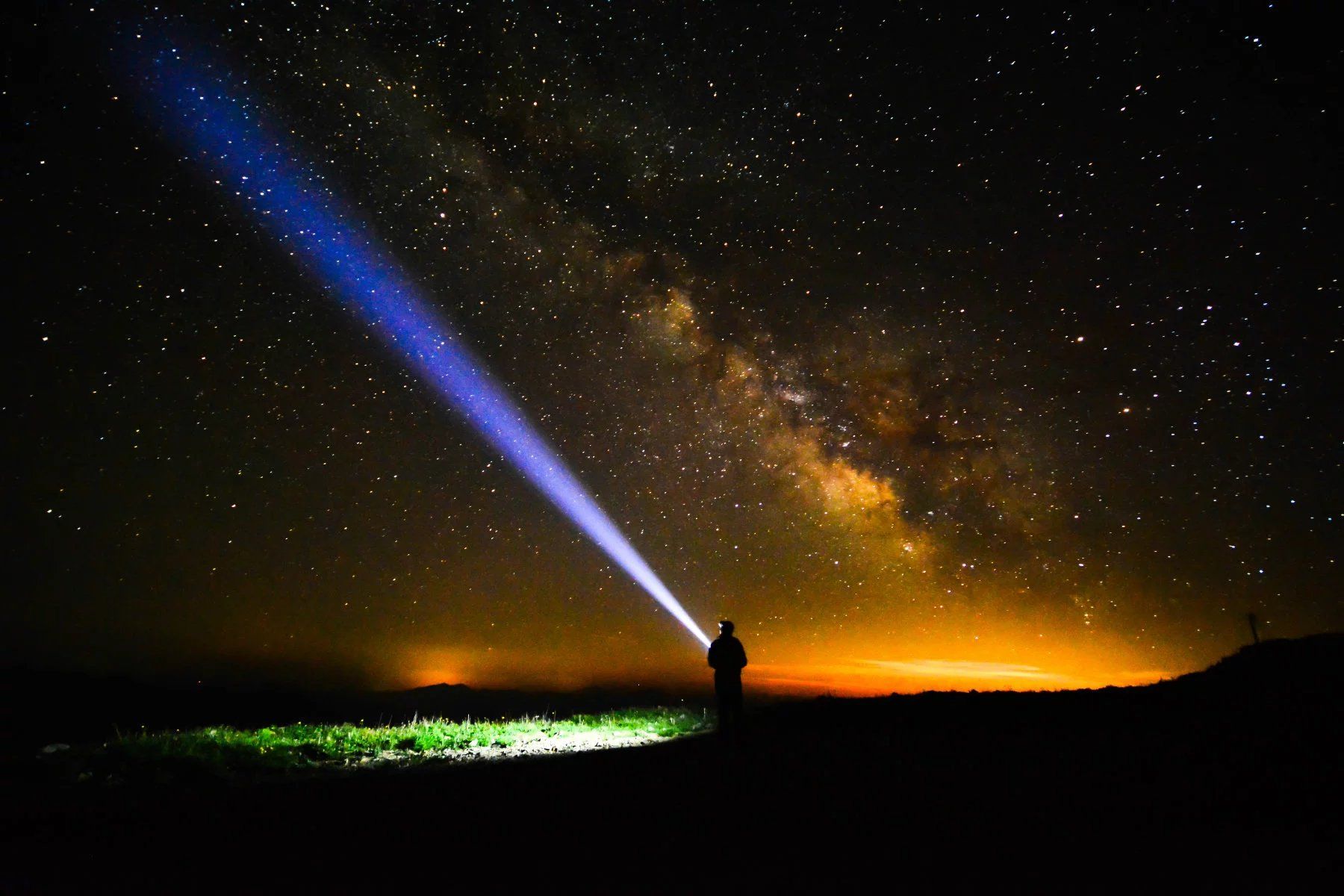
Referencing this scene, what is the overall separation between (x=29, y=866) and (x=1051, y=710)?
10.8 meters

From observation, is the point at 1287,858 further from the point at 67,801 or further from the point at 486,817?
the point at 67,801

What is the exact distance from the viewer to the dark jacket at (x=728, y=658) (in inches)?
350

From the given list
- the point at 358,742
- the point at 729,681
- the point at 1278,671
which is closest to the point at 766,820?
the point at 729,681

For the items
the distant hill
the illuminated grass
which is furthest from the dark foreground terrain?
the distant hill

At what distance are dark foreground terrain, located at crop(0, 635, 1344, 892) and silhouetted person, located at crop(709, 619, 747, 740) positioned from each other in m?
1.38

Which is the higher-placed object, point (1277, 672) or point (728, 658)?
point (728, 658)

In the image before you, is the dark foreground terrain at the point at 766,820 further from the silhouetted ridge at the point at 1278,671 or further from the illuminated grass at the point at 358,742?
the silhouetted ridge at the point at 1278,671

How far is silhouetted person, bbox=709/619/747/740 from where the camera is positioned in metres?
8.82

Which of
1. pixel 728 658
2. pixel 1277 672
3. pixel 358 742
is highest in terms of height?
pixel 728 658

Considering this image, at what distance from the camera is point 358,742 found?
28.0 feet

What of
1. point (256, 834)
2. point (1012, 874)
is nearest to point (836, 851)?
point (1012, 874)

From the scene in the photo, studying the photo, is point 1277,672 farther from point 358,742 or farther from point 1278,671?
point 358,742

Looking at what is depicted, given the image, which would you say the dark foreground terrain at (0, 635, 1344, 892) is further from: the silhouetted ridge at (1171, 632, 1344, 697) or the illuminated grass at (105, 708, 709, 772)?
the silhouetted ridge at (1171, 632, 1344, 697)

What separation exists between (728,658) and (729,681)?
0.31 m
